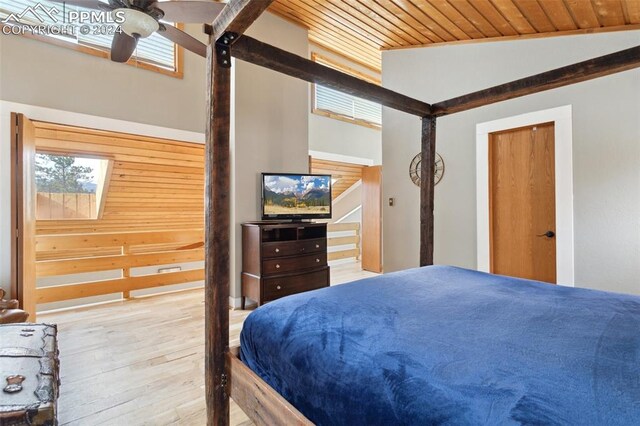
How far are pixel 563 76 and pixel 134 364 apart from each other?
351cm

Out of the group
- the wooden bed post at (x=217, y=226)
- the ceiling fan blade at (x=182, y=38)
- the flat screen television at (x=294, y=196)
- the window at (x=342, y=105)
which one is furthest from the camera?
the window at (x=342, y=105)

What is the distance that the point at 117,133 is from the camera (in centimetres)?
374

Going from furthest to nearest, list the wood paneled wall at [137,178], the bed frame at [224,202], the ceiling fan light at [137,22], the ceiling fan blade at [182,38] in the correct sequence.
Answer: the wood paneled wall at [137,178] → the ceiling fan blade at [182,38] → the ceiling fan light at [137,22] → the bed frame at [224,202]

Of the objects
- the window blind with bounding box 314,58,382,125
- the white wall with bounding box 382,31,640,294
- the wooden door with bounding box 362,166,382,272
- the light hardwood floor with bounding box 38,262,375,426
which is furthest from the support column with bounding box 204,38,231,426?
the wooden door with bounding box 362,166,382,272

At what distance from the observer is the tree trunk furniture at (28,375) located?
120 cm

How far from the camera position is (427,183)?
277cm

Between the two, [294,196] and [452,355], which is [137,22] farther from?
[294,196]

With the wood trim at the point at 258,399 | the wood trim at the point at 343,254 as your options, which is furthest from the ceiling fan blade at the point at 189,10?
the wood trim at the point at 343,254

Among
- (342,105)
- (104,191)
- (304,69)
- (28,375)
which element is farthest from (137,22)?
(342,105)

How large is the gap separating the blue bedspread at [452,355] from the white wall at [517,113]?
59.0 inches

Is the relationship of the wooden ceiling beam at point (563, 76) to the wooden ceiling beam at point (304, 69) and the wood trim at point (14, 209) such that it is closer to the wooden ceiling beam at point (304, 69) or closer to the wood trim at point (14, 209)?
the wooden ceiling beam at point (304, 69)

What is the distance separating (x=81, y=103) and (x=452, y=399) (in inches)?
161

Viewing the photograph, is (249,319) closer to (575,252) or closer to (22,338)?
(22,338)

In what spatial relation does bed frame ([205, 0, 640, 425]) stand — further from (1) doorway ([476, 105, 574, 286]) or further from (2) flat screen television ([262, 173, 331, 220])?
(2) flat screen television ([262, 173, 331, 220])
